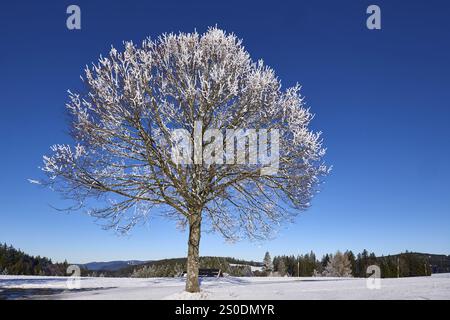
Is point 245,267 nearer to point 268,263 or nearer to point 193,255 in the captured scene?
point 268,263

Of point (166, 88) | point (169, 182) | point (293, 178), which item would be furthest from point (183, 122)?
point (293, 178)

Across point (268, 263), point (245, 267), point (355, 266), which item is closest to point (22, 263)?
point (245, 267)

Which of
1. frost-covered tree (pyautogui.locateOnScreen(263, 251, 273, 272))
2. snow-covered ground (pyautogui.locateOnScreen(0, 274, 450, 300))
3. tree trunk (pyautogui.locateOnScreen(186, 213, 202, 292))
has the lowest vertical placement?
frost-covered tree (pyautogui.locateOnScreen(263, 251, 273, 272))

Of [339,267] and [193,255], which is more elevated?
[193,255]

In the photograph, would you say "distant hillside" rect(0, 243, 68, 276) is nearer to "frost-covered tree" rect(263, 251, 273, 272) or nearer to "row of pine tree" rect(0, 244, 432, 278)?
"row of pine tree" rect(0, 244, 432, 278)

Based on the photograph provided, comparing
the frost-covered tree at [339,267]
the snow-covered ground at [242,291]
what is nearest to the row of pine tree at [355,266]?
the frost-covered tree at [339,267]

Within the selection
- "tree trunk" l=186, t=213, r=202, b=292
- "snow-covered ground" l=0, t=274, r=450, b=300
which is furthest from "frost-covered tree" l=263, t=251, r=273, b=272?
"tree trunk" l=186, t=213, r=202, b=292

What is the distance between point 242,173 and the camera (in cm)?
1493

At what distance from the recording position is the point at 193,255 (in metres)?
14.7

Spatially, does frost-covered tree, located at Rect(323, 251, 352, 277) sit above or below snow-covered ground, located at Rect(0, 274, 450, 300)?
below

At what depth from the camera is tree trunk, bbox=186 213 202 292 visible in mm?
14211

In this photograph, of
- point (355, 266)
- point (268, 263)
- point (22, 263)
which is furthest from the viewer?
point (355, 266)

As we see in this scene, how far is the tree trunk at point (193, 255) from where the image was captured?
1421cm
